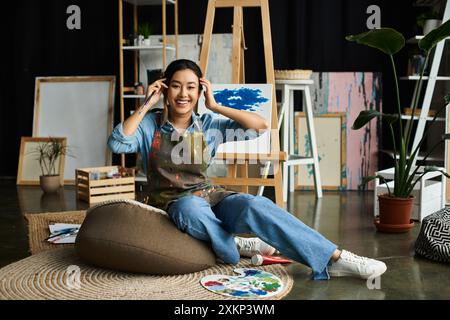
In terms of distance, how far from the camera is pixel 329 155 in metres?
5.28

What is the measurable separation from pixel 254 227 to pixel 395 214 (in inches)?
56.5

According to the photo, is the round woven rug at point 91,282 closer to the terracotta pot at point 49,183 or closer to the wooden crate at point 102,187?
the wooden crate at point 102,187

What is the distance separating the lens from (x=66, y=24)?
577cm

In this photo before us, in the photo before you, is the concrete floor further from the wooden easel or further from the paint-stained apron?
the paint-stained apron

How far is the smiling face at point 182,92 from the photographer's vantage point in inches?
110

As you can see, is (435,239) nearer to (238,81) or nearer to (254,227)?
(254,227)

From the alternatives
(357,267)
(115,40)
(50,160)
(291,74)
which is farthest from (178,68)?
(115,40)

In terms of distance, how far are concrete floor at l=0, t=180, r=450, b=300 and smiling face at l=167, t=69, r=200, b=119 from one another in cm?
91

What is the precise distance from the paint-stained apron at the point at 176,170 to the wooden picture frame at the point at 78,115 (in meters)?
2.83

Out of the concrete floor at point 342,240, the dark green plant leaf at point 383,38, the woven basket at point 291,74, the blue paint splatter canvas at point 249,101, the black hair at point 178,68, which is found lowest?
the concrete floor at point 342,240

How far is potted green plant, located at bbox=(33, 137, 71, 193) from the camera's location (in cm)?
511

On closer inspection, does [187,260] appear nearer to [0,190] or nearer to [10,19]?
[0,190]

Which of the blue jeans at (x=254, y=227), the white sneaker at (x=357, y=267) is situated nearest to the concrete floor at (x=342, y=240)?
the white sneaker at (x=357, y=267)
